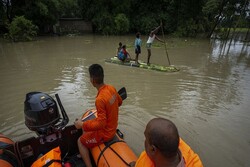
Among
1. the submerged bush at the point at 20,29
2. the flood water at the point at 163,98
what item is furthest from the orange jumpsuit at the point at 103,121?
the submerged bush at the point at 20,29

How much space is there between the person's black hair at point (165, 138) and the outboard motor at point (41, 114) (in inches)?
77.4

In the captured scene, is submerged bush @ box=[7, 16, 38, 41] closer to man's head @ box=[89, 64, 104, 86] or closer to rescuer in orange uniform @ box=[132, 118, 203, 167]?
man's head @ box=[89, 64, 104, 86]

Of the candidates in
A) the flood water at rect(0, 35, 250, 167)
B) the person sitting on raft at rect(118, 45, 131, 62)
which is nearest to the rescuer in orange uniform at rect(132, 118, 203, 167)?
the flood water at rect(0, 35, 250, 167)

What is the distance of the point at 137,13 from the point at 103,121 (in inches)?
1064

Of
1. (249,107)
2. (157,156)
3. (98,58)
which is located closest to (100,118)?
(157,156)

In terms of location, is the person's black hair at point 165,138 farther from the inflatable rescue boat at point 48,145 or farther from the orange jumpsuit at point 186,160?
the inflatable rescue boat at point 48,145

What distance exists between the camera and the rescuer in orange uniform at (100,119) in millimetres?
2693

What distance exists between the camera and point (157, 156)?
156 centimetres

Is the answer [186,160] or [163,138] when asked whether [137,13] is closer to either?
[186,160]

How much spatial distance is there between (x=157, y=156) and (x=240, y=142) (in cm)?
368

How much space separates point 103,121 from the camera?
8.91 ft

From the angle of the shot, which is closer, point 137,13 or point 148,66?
point 148,66

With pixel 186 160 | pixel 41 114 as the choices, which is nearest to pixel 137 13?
pixel 41 114

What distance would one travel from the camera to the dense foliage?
71.2ft
